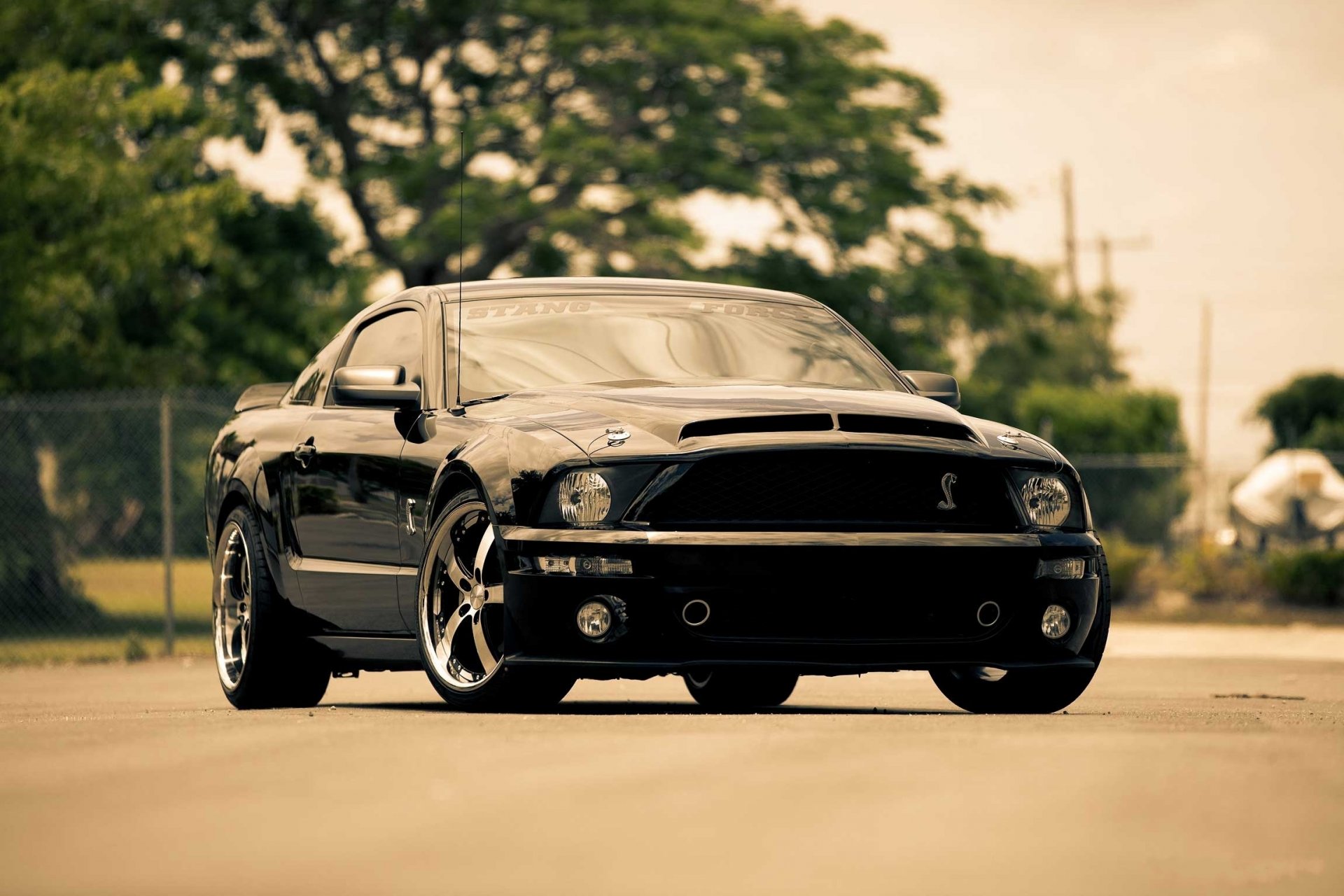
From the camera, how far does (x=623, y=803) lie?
5055 millimetres

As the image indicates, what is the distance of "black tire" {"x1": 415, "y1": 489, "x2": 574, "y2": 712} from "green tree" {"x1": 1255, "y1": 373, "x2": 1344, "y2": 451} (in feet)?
188

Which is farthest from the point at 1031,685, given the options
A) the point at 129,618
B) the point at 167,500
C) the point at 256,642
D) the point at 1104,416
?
the point at 1104,416

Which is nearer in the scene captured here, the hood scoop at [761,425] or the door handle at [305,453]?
the hood scoop at [761,425]

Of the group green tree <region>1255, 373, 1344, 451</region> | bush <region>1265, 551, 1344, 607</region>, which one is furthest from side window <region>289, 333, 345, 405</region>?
green tree <region>1255, 373, 1344, 451</region>

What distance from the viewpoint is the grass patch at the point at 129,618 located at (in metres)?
17.7

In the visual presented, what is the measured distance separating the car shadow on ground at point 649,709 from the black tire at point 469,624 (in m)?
0.09

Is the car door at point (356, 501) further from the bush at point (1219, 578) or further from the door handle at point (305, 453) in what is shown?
the bush at point (1219, 578)

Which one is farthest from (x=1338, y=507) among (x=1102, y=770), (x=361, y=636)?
(x=1102, y=770)

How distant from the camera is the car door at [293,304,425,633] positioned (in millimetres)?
8031

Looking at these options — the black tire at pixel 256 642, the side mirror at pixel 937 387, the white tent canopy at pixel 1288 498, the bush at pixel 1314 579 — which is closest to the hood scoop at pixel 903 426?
the side mirror at pixel 937 387

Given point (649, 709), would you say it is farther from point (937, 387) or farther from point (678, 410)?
point (678, 410)

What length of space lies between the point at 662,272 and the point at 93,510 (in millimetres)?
7543

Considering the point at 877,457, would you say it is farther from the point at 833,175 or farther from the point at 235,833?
the point at 833,175

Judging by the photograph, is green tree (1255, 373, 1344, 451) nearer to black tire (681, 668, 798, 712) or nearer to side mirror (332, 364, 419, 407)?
black tire (681, 668, 798, 712)
